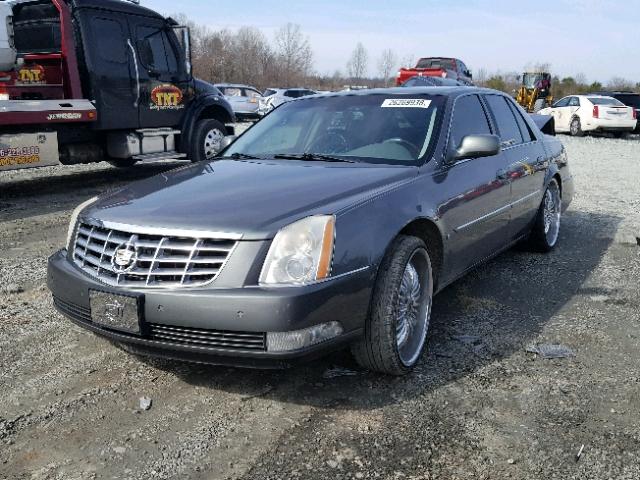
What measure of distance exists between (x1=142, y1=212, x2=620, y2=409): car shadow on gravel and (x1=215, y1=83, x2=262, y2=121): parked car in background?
66.6 feet

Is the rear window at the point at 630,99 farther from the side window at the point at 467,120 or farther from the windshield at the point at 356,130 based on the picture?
the windshield at the point at 356,130

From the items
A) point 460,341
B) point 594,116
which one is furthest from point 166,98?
point 594,116

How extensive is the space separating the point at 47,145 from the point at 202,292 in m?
6.58

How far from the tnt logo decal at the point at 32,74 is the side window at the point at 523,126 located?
6448 millimetres

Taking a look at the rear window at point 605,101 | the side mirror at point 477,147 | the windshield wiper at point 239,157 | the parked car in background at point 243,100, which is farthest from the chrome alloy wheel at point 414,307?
the parked car in background at point 243,100

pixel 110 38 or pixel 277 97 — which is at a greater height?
pixel 110 38

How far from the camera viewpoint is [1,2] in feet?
25.6

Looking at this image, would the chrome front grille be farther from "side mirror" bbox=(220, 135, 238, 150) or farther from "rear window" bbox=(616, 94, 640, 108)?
"rear window" bbox=(616, 94, 640, 108)

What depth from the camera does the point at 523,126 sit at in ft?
17.7

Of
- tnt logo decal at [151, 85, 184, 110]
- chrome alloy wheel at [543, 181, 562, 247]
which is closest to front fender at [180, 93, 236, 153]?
tnt logo decal at [151, 85, 184, 110]

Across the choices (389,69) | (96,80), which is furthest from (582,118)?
(389,69)

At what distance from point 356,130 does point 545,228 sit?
96.6 inches

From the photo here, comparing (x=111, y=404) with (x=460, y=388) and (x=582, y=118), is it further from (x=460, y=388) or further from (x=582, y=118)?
(x=582, y=118)

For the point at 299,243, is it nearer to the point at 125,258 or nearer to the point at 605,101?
the point at 125,258
